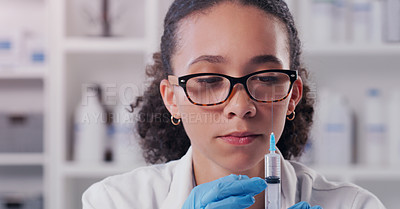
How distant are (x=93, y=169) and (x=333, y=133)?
106 centimetres

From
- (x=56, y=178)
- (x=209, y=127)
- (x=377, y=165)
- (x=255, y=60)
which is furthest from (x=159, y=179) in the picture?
(x=377, y=165)

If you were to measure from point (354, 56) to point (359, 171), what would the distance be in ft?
1.73

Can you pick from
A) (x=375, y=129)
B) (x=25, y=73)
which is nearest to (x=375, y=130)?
(x=375, y=129)

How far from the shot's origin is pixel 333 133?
2.00 metres

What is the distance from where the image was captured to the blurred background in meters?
2.00

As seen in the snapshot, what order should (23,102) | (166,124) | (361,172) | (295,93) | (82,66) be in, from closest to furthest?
(295,93) < (166,124) < (361,172) < (82,66) < (23,102)

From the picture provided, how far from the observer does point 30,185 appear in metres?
2.47

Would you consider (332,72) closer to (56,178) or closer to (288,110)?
(288,110)

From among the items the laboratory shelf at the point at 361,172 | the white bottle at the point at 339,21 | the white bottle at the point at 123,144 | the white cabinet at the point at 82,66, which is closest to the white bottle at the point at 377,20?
the white bottle at the point at 339,21

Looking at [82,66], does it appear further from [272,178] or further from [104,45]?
[272,178]

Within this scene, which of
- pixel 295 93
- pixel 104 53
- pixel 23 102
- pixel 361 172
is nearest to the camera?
pixel 295 93

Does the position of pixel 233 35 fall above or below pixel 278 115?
above

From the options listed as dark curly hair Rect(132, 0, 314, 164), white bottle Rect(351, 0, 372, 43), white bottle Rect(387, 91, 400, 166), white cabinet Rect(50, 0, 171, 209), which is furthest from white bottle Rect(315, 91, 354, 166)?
white cabinet Rect(50, 0, 171, 209)

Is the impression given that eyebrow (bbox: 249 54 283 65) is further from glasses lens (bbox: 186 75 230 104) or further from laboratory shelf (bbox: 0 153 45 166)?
laboratory shelf (bbox: 0 153 45 166)
